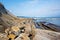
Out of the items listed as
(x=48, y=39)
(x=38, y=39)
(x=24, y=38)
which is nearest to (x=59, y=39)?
(x=48, y=39)

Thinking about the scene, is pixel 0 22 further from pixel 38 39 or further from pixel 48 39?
pixel 48 39

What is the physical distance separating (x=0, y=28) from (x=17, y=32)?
5.07 ft

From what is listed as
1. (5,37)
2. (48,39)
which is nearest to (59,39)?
(48,39)

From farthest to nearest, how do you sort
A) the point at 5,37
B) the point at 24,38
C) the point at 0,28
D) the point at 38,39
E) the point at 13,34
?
the point at 38,39 → the point at 0,28 → the point at 24,38 → the point at 13,34 → the point at 5,37

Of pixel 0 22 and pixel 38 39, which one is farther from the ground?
pixel 0 22

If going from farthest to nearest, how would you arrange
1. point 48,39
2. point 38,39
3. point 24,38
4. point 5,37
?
point 48,39
point 38,39
point 24,38
point 5,37

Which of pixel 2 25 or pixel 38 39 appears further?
pixel 38 39

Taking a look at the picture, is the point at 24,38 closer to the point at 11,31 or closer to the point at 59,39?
the point at 11,31

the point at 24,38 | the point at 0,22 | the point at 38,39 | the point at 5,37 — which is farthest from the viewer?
the point at 38,39

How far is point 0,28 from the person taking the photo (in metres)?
7.34

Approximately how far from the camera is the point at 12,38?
595 centimetres

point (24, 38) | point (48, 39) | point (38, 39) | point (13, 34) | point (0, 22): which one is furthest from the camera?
point (48, 39)

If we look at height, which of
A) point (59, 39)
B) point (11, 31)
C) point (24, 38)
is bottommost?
point (59, 39)

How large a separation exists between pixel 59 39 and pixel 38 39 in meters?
2.08
